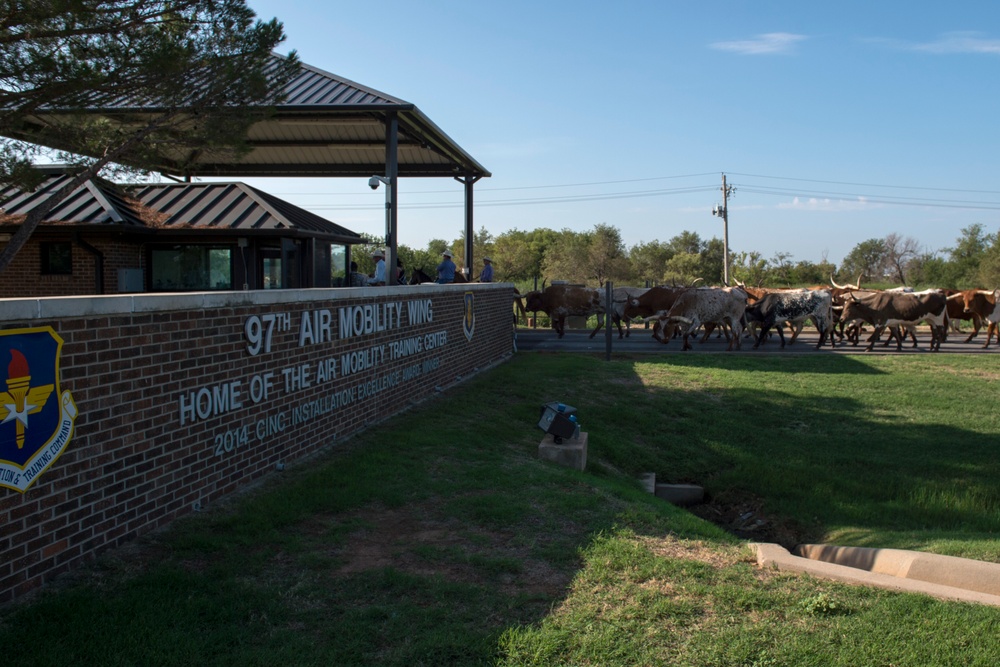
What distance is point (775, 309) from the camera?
2516cm

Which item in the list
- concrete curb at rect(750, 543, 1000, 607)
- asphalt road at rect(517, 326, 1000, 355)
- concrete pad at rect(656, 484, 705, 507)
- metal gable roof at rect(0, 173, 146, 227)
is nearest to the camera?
concrete curb at rect(750, 543, 1000, 607)

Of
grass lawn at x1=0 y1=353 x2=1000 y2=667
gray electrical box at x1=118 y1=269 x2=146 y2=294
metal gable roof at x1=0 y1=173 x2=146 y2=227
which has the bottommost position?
grass lawn at x1=0 y1=353 x2=1000 y2=667

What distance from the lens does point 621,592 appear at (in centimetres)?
532

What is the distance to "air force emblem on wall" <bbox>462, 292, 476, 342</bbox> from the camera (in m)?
15.9

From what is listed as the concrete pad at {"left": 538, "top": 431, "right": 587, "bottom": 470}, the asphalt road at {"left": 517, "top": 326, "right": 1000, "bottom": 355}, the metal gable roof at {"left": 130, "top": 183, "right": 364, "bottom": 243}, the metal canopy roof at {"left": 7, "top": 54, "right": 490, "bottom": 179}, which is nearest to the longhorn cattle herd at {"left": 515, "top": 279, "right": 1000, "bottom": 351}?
the asphalt road at {"left": 517, "top": 326, "right": 1000, "bottom": 355}

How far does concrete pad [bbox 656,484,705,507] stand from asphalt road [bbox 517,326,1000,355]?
419 inches

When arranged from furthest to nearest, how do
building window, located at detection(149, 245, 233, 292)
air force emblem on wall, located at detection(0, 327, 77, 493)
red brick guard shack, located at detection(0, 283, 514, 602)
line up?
building window, located at detection(149, 245, 233, 292) < red brick guard shack, located at detection(0, 283, 514, 602) < air force emblem on wall, located at detection(0, 327, 77, 493)

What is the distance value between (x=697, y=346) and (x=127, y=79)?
1791 centimetres

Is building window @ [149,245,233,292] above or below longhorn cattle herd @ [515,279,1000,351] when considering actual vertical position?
above

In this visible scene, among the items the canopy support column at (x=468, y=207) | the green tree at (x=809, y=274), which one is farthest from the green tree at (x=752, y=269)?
the canopy support column at (x=468, y=207)

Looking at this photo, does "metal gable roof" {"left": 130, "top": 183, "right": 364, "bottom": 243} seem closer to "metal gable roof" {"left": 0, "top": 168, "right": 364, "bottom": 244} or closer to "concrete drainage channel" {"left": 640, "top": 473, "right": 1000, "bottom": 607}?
"metal gable roof" {"left": 0, "top": 168, "right": 364, "bottom": 244}

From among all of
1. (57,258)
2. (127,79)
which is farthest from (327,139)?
(127,79)

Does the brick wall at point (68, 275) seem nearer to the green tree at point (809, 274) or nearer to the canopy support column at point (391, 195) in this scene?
the canopy support column at point (391, 195)

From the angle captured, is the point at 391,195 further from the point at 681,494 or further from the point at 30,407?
the point at 30,407
